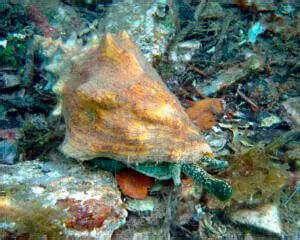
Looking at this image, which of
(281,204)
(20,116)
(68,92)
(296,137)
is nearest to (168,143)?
(68,92)

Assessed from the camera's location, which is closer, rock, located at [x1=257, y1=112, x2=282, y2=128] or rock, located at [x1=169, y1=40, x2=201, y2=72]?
rock, located at [x1=257, y1=112, x2=282, y2=128]

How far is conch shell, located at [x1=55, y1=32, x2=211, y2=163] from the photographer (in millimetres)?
2502

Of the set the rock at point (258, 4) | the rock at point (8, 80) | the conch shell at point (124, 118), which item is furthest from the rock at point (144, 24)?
the conch shell at point (124, 118)

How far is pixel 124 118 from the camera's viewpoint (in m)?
→ 2.53

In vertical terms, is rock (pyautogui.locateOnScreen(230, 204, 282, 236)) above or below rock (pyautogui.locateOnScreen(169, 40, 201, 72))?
below

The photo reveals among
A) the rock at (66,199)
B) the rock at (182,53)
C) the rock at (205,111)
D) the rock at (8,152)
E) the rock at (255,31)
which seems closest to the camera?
the rock at (66,199)

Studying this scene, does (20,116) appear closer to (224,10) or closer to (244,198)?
(244,198)

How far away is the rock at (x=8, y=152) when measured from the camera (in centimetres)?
314

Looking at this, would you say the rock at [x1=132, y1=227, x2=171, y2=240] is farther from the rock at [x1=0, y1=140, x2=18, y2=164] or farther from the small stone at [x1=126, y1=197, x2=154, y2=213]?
the rock at [x1=0, y1=140, x2=18, y2=164]

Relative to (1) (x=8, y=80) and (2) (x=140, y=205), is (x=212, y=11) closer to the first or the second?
(1) (x=8, y=80)

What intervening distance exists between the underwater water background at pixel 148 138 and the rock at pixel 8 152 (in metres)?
0.01

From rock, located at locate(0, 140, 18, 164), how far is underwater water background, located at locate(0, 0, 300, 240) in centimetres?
1

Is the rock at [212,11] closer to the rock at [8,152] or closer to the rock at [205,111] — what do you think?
the rock at [205,111]

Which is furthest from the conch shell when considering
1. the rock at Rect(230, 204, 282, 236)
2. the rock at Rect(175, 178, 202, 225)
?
the rock at Rect(230, 204, 282, 236)
